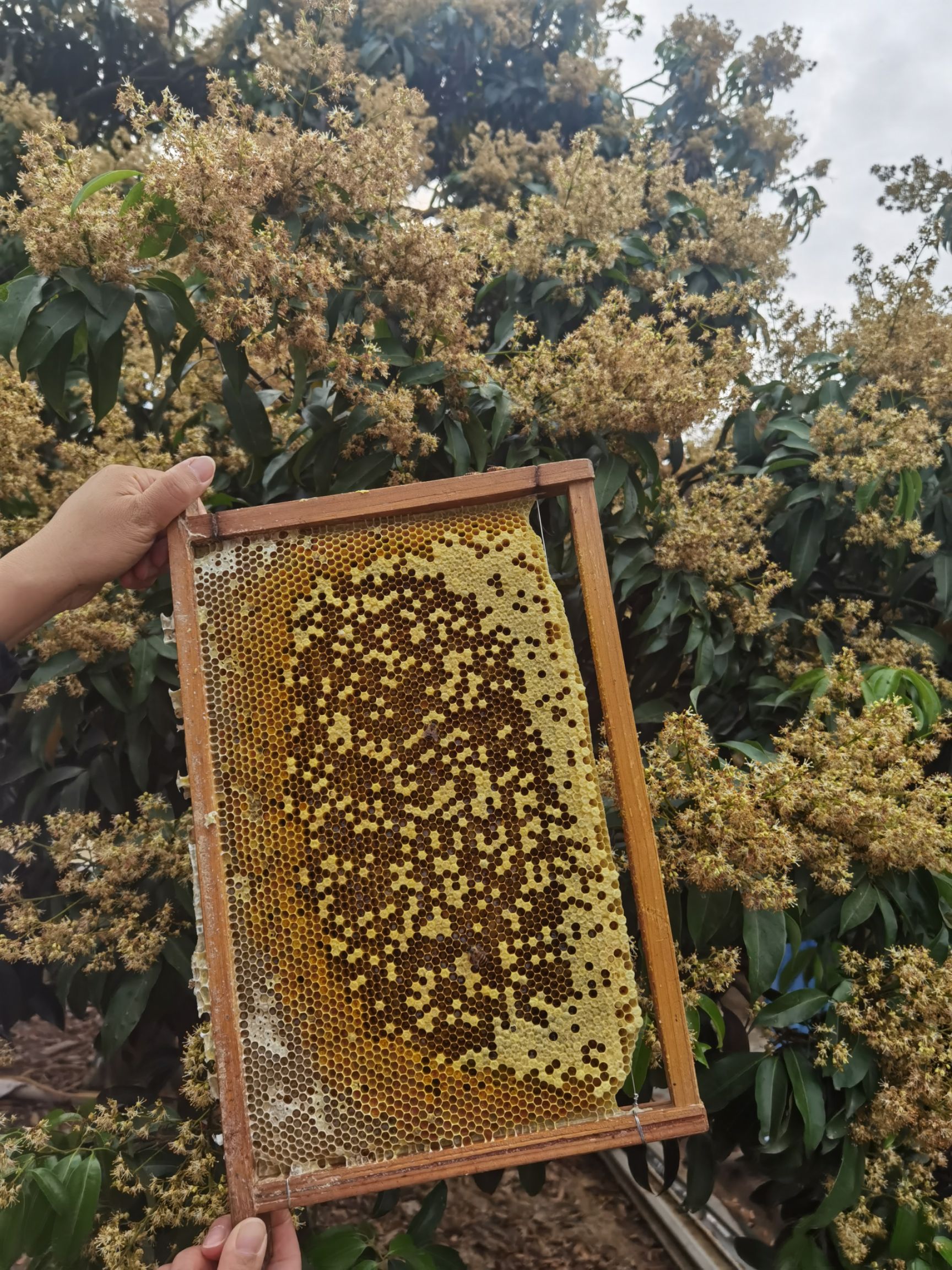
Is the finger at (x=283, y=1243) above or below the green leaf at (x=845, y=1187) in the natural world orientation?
above

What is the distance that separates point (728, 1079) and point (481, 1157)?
2.55 ft

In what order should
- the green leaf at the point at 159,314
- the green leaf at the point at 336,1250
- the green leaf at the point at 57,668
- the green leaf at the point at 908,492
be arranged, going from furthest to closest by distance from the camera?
the green leaf at the point at 908,492
the green leaf at the point at 57,668
the green leaf at the point at 159,314
the green leaf at the point at 336,1250

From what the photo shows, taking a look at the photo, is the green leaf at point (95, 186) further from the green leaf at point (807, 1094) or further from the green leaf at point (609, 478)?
the green leaf at point (807, 1094)

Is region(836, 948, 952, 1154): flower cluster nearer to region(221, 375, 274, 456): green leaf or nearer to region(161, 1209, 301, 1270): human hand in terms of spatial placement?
region(161, 1209, 301, 1270): human hand

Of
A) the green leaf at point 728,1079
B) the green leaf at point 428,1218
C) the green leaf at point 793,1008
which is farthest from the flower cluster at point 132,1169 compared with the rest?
the green leaf at point 793,1008

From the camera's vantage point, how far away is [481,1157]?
4.59 ft

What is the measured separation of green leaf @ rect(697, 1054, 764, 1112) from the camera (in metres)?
1.85

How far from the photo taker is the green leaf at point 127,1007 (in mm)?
2041

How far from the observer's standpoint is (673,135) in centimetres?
445

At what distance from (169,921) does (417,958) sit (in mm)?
924

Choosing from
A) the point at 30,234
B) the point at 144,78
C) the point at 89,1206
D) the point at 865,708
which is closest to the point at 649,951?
the point at 865,708

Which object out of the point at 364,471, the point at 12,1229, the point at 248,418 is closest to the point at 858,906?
the point at 364,471

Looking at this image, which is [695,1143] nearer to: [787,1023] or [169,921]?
[787,1023]

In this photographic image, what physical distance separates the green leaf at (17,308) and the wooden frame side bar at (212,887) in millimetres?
652
